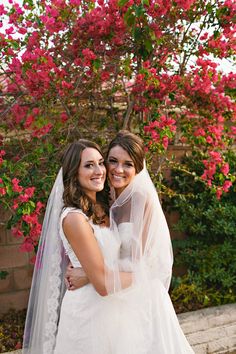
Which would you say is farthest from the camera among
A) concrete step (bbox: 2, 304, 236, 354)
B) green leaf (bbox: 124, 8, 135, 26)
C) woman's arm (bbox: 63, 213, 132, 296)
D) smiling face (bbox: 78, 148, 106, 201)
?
concrete step (bbox: 2, 304, 236, 354)

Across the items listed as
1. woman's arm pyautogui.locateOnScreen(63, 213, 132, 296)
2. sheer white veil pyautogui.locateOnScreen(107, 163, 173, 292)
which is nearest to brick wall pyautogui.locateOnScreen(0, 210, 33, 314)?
sheer white veil pyautogui.locateOnScreen(107, 163, 173, 292)

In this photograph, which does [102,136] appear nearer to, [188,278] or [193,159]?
[193,159]

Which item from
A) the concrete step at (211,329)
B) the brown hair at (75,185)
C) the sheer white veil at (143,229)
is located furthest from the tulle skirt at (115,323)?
the concrete step at (211,329)

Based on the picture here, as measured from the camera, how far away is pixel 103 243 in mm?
2789

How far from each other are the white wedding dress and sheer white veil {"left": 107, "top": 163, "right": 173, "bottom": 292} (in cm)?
5

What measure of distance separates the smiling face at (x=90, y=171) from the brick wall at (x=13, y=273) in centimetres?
197

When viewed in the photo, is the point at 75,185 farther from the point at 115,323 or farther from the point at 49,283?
the point at 115,323

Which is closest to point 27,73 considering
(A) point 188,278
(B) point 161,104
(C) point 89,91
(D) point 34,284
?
(C) point 89,91

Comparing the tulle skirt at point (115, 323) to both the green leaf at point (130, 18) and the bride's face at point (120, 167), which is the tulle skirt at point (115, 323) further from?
the green leaf at point (130, 18)

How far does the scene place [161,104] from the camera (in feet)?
14.9

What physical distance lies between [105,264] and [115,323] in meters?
0.37

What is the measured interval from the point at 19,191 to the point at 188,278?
2.50 m

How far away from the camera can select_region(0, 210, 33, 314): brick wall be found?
4688 millimetres

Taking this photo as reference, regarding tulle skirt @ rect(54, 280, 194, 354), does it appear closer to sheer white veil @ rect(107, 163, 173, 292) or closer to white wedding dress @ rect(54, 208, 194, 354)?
white wedding dress @ rect(54, 208, 194, 354)
